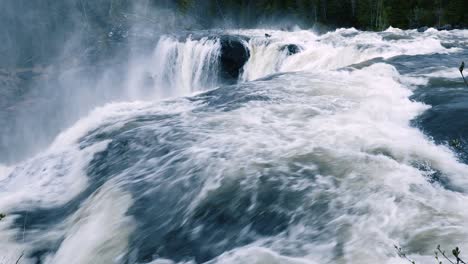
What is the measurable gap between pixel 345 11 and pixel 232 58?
88.0ft

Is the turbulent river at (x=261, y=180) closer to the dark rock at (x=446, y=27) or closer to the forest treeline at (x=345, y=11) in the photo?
the dark rock at (x=446, y=27)

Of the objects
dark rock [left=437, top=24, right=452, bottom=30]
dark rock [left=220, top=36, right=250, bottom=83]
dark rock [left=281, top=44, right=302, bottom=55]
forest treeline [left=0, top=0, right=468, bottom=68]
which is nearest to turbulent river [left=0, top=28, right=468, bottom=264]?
dark rock [left=281, top=44, right=302, bottom=55]

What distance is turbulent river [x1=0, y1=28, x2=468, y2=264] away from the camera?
4016 millimetres

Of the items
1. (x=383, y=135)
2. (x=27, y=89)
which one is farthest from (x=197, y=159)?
(x=27, y=89)

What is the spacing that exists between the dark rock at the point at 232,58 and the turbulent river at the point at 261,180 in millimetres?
9672

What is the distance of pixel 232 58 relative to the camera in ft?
63.7

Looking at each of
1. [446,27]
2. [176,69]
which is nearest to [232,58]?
[176,69]

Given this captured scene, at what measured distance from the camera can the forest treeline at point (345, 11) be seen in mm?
32125

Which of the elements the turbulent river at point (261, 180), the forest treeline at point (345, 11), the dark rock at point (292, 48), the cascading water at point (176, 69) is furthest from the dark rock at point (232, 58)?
the forest treeline at point (345, 11)

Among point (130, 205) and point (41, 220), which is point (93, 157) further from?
point (130, 205)

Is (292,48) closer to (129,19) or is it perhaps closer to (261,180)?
(261,180)

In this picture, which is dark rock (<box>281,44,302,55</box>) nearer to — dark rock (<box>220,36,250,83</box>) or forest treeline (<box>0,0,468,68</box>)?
dark rock (<box>220,36,250,83</box>)

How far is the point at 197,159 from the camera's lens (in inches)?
233

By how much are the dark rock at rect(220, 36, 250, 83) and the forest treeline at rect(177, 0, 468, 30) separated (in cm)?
2008
